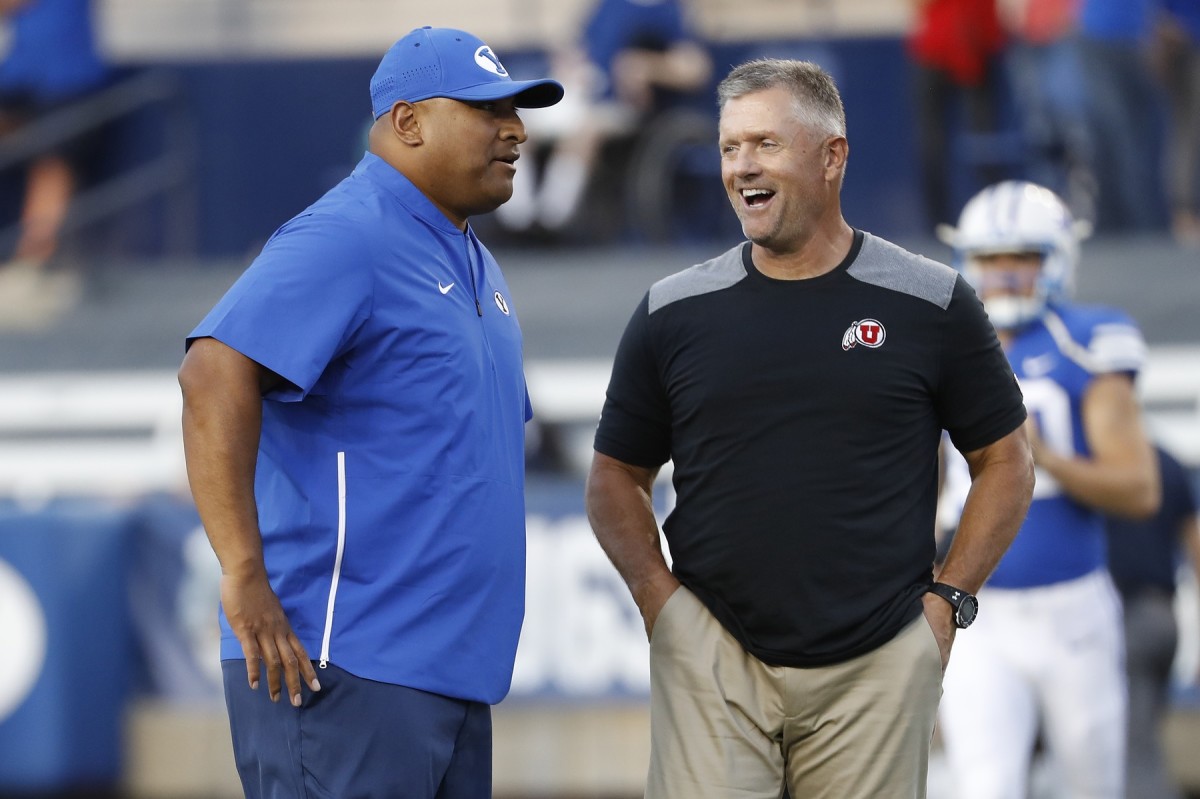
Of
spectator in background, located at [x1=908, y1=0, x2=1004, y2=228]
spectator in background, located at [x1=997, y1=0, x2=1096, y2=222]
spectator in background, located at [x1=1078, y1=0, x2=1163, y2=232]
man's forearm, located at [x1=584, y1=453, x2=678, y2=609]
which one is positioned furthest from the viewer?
spectator in background, located at [x1=997, y1=0, x2=1096, y2=222]

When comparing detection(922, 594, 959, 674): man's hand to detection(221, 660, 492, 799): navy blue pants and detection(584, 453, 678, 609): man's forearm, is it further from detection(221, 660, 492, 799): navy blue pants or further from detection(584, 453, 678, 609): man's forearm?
detection(221, 660, 492, 799): navy blue pants

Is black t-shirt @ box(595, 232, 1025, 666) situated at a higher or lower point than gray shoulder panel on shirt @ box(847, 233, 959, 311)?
lower

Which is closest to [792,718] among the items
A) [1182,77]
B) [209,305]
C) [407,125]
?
[407,125]

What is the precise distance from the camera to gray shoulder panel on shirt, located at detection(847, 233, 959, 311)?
3.53 m

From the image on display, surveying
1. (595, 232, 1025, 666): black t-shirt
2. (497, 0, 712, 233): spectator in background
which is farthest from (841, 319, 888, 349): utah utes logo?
(497, 0, 712, 233): spectator in background

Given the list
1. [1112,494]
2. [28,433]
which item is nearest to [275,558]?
[1112,494]

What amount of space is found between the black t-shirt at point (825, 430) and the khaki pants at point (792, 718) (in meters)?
0.05

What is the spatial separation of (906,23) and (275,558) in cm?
887

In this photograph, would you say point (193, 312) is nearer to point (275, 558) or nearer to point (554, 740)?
point (554, 740)

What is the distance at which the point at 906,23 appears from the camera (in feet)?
37.3

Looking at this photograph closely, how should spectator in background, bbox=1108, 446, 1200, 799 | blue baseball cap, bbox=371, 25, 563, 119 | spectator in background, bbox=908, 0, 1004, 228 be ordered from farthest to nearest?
spectator in background, bbox=908, 0, 1004, 228 → spectator in background, bbox=1108, 446, 1200, 799 → blue baseball cap, bbox=371, 25, 563, 119

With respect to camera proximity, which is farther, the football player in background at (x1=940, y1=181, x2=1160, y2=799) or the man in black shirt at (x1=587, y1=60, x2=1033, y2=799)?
the football player in background at (x1=940, y1=181, x2=1160, y2=799)

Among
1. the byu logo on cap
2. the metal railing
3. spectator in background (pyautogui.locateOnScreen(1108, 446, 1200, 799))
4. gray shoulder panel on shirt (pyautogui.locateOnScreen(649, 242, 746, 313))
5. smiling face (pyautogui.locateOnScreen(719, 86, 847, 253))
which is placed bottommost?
spectator in background (pyautogui.locateOnScreen(1108, 446, 1200, 799))

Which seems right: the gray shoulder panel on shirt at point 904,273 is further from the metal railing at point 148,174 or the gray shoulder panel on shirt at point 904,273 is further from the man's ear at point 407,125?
the metal railing at point 148,174
